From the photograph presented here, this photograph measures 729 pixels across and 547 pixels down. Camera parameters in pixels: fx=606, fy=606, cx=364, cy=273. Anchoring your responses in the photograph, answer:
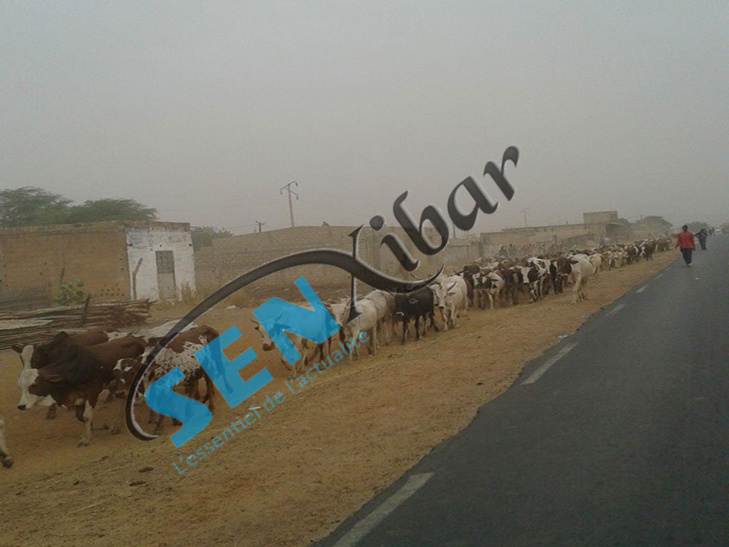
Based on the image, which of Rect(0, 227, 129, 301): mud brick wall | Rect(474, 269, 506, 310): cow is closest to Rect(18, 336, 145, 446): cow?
Rect(474, 269, 506, 310): cow

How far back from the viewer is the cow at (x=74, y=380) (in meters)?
8.90

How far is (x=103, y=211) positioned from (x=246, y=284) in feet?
65.4

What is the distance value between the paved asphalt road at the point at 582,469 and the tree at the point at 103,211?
3522 cm

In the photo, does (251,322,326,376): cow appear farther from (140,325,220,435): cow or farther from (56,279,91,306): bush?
(56,279,91,306): bush

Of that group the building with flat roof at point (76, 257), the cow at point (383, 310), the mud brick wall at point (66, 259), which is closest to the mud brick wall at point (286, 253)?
the building with flat roof at point (76, 257)

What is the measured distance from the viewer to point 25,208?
3950 centimetres

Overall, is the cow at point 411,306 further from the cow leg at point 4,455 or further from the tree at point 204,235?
the tree at point 204,235

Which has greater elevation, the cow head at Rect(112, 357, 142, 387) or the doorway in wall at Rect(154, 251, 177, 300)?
the doorway in wall at Rect(154, 251, 177, 300)

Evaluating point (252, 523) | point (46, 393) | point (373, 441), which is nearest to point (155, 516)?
point (252, 523)

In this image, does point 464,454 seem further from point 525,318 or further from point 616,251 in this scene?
point 616,251

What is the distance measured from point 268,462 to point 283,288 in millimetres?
25702

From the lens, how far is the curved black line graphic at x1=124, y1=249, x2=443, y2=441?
9.47 m

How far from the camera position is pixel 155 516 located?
17.3ft

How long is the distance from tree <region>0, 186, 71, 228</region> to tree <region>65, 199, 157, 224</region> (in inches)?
36.0
